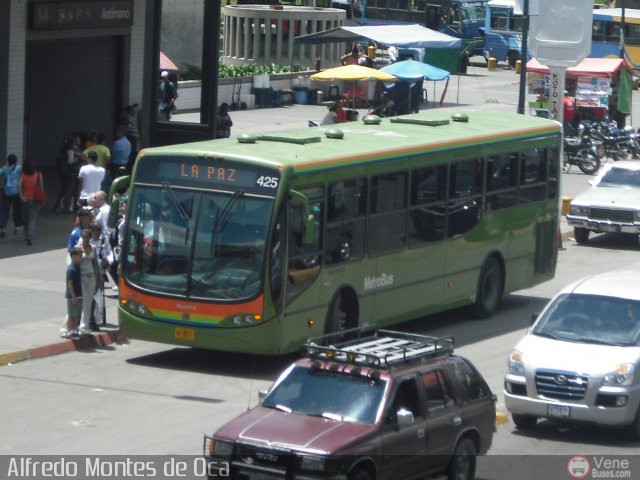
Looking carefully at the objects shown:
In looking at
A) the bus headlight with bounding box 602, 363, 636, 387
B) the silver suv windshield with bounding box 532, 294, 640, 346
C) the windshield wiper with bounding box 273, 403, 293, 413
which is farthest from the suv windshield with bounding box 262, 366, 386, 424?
the silver suv windshield with bounding box 532, 294, 640, 346

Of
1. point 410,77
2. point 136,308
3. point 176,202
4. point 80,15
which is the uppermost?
point 80,15

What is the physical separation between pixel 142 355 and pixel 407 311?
3.85 m

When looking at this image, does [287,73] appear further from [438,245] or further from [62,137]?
[438,245]

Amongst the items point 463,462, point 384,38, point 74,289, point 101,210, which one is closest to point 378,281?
point 74,289

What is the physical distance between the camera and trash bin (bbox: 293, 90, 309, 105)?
49500 millimetres

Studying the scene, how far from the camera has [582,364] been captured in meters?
14.1

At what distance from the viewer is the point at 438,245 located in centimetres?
1941

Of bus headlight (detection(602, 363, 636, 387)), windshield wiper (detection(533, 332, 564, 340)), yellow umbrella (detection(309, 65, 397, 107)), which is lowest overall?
bus headlight (detection(602, 363, 636, 387))

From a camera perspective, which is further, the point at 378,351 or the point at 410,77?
the point at 410,77

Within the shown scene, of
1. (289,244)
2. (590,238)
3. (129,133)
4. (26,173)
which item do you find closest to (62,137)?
(129,133)

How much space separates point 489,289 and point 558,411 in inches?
280

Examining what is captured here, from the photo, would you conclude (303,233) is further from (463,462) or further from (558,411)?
(463,462)

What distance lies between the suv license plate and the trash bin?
3632cm

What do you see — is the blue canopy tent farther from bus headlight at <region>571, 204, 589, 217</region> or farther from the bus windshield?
the bus windshield
